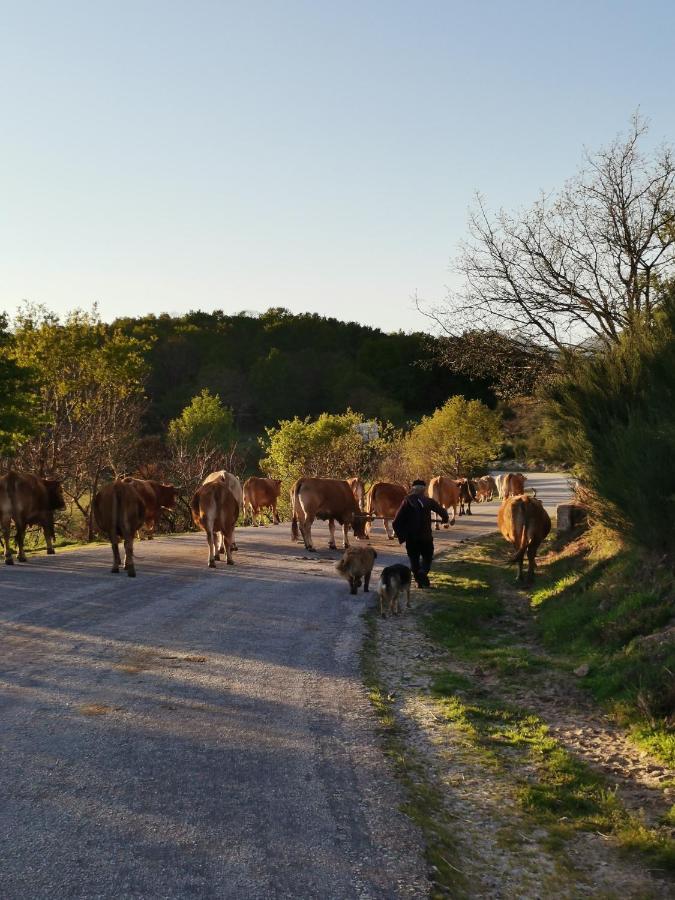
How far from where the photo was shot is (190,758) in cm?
586

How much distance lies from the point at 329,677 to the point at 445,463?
Answer: 4602 centimetres

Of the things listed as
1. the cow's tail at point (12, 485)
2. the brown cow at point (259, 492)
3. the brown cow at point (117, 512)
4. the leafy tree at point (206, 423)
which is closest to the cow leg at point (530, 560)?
the brown cow at point (117, 512)

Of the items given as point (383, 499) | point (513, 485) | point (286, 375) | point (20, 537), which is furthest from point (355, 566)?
point (286, 375)

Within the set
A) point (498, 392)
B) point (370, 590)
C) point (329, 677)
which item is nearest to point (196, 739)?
point (329, 677)

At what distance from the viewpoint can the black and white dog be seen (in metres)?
12.1

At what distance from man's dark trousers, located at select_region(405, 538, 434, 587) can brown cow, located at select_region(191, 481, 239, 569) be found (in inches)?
142

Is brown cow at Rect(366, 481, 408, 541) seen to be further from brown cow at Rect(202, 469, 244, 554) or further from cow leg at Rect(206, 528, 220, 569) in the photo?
cow leg at Rect(206, 528, 220, 569)

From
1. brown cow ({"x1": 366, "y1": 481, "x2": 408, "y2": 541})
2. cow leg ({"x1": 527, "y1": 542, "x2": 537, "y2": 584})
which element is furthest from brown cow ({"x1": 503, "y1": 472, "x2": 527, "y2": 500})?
cow leg ({"x1": 527, "y1": 542, "x2": 537, "y2": 584})

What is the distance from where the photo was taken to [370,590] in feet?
48.0

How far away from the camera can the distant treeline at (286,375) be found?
86875 mm

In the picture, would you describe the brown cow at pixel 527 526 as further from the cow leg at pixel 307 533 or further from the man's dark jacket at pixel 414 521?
the cow leg at pixel 307 533

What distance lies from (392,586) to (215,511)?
532cm

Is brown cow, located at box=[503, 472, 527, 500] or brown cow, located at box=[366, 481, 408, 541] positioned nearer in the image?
brown cow, located at box=[366, 481, 408, 541]

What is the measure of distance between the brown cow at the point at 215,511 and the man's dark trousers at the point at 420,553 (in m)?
→ 3.62
